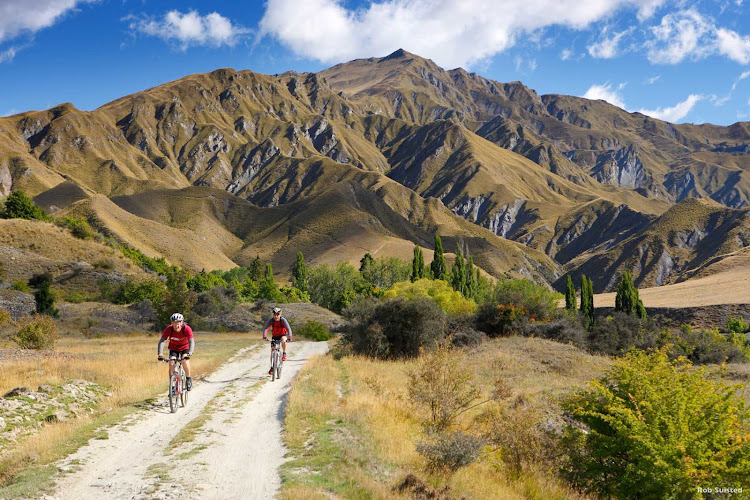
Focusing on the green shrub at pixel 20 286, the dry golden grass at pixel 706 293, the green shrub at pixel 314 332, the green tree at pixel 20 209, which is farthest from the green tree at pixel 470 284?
the green tree at pixel 20 209

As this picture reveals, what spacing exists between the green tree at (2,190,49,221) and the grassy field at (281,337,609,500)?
3001 inches

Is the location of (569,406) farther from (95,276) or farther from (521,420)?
(95,276)

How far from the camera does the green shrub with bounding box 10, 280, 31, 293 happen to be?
51331 millimetres

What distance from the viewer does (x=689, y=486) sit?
26.3 feet

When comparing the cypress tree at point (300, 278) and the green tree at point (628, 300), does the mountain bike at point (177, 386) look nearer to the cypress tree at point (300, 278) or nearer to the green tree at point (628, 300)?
the green tree at point (628, 300)

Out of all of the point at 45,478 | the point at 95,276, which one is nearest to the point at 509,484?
the point at 45,478

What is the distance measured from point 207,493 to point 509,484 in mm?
5567

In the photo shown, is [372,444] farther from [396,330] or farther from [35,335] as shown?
[35,335]

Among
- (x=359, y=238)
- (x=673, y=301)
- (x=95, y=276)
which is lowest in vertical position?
(x=673, y=301)

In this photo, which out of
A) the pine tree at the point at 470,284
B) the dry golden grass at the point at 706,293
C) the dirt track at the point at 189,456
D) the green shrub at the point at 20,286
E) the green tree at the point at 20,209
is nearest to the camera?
the dirt track at the point at 189,456

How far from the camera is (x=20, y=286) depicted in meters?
51.8

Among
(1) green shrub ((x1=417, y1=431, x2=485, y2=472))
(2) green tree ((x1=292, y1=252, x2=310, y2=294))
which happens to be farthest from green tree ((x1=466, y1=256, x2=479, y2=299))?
(1) green shrub ((x1=417, y1=431, x2=485, y2=472))

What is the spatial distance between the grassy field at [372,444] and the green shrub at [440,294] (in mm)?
28287

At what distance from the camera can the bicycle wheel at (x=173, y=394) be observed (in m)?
12.1
